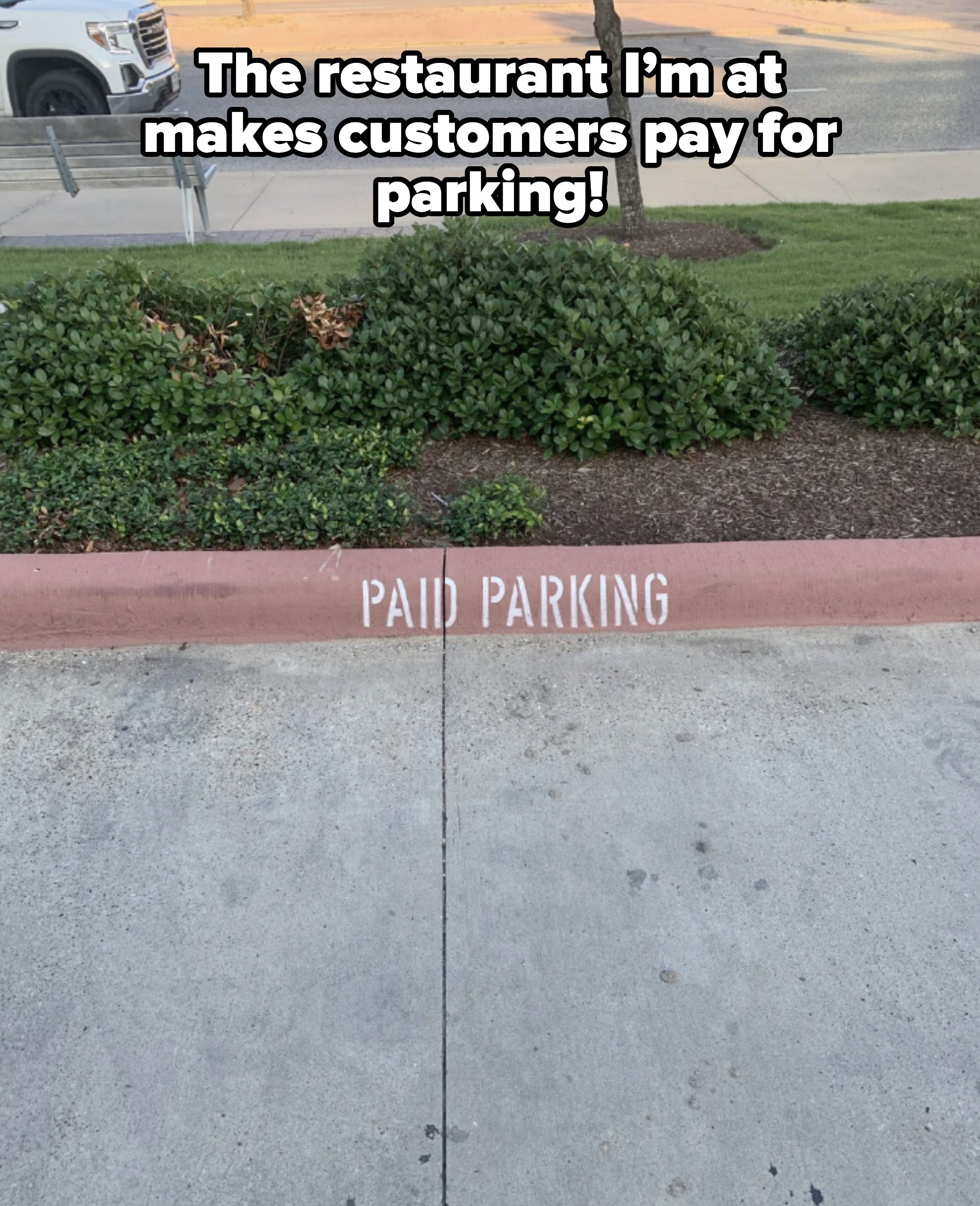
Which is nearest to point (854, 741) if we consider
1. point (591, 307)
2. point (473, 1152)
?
point (473, 1152)

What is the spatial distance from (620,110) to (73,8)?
7383mm

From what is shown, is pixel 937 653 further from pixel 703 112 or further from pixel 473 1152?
pixel 703 112

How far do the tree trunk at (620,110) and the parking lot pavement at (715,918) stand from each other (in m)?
4.88

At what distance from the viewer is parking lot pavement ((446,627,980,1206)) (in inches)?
87.9

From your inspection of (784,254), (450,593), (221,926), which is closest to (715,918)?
(221,926)

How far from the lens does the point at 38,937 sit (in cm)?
271

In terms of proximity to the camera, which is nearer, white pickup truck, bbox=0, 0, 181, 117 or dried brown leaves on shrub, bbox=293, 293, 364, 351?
dried brown leaves on shrub, bbox=293, 293, 364, 351

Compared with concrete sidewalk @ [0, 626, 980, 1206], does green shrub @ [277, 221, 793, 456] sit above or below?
above

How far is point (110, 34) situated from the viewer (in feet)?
39.4

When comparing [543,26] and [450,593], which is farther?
[543,26]

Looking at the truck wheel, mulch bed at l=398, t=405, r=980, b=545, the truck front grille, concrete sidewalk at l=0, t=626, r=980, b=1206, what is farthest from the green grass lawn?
the truck front grille

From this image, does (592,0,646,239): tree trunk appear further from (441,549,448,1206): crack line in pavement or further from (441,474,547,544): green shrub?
(441,549,448,1206): crack line in pavement

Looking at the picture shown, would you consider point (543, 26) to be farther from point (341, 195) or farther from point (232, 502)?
point (232, 502)

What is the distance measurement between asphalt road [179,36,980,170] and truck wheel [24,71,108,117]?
1554 millimetres
